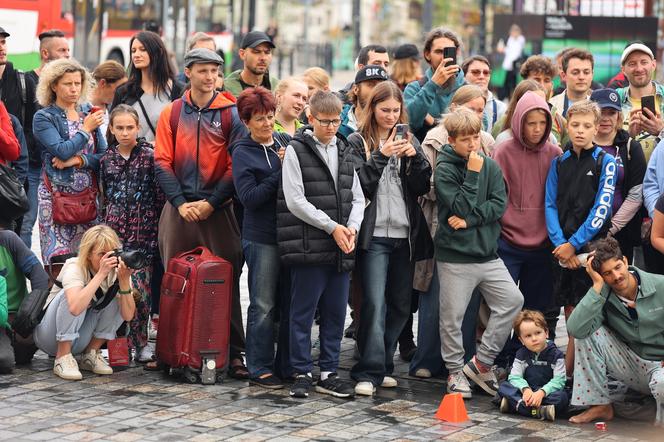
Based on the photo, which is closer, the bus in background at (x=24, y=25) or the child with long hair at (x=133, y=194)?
the child with long hair at (x=133, y=194)

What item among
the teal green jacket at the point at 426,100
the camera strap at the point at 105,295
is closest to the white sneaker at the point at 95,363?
the camera strap at the point at 105,295

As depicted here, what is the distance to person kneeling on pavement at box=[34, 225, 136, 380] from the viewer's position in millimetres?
8352

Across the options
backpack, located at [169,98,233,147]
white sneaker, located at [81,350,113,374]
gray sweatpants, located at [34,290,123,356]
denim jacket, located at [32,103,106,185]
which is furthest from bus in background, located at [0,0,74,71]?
white sneaker, located at [81,350,113,374]

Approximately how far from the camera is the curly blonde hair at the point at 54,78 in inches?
359

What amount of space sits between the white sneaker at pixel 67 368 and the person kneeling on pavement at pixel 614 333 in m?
3.01

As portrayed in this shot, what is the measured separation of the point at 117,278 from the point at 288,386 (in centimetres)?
129

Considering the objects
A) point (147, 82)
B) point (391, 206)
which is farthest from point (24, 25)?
point (391, 206)

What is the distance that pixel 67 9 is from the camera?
2395 cm

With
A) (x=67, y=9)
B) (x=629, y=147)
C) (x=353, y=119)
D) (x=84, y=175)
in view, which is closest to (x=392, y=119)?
(x=353, y=119)

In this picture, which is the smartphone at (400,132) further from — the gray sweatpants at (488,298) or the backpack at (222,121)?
the backpack at (222,121)

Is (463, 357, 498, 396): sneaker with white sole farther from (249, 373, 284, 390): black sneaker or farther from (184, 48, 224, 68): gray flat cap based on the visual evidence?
(184, 48, 224, 68): gray flat cap

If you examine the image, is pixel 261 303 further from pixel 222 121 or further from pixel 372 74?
pixel 372 74

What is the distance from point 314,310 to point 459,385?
1001 millimetres

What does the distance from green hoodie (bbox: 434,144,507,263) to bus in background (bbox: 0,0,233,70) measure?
34.7 ft
